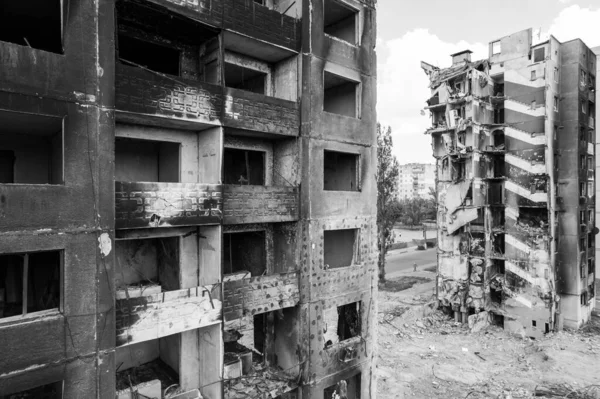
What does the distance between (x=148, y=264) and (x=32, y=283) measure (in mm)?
3065

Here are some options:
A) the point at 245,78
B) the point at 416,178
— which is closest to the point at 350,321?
the point at 245,78

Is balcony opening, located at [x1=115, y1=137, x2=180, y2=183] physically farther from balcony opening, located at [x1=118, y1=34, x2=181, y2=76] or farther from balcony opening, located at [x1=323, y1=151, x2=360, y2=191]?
balcony opening, located at [x1=323, y1=151, x2=360, y2=191]

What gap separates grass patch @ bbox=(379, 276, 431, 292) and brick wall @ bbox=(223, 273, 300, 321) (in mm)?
25478

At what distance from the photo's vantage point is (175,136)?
11.2m

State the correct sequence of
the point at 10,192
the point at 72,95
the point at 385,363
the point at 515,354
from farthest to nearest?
the point at 515,354 < the point at 385,363 < the point at 72,95 < the point at 10,192

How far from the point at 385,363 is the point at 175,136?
57.0 ft

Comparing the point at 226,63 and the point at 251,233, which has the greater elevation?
the point at 226,63

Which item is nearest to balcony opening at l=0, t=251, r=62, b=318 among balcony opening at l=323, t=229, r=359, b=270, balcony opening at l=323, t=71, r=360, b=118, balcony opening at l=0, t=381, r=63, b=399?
balcony opening at l=0, t=381, r=63, b=399

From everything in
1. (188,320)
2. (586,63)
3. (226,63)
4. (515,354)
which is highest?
(586,63)

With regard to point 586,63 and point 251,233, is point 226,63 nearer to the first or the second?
point 251,233

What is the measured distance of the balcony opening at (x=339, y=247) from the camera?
1509 centimetres

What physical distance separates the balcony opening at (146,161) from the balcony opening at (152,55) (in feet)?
7.57

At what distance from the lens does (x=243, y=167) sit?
1345 centimetres

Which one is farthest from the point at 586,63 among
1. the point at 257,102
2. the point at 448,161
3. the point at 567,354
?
the point at 257,102
